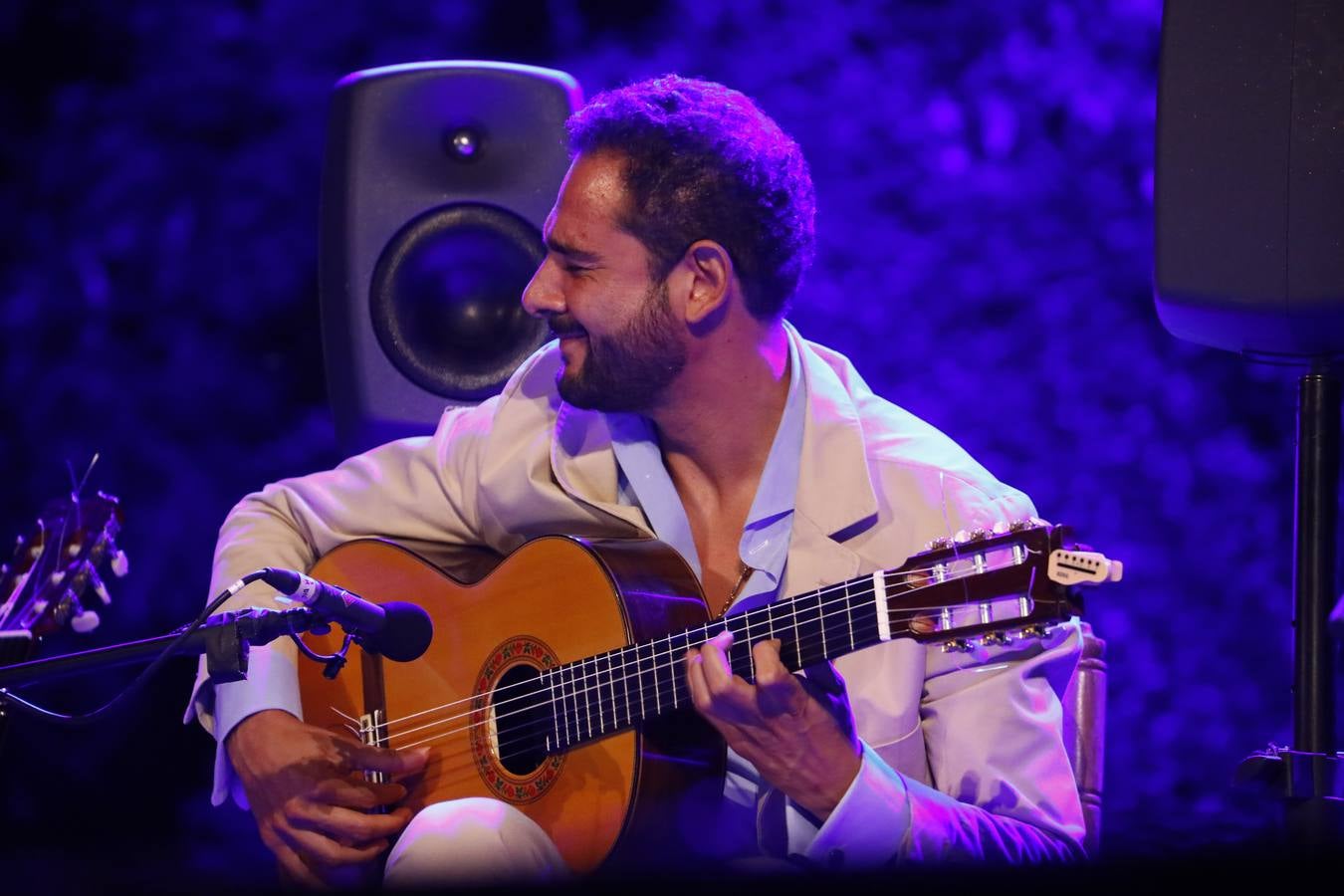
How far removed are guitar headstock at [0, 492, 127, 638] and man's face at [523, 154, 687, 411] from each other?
2.69ft

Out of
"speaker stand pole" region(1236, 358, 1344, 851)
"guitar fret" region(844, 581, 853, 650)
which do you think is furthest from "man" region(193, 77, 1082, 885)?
"speaker stand pole" region(1236, 358, 1344, 851)

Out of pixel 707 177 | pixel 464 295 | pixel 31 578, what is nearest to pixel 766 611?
pixel 707 177

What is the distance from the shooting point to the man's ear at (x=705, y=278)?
227cm

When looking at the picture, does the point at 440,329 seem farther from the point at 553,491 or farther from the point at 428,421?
the point at 553,491

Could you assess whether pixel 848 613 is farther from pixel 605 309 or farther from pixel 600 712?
pixel 605 309

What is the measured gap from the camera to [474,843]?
1.83 metres

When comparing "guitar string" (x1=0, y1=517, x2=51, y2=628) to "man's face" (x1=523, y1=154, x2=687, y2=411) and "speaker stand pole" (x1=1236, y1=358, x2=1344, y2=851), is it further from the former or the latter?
"speaker stand pole" (x1=1236, y1=358, x2=1344, y2=851)

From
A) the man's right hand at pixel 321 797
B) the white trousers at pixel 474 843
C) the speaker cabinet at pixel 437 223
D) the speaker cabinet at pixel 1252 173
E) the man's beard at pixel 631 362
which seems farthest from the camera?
the speaker cabinet at pixel 437 223

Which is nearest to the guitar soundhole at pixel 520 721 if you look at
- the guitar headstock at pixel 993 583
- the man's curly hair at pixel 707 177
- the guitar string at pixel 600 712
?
the guitar string at pixel 600 712

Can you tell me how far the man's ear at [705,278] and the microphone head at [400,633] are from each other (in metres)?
0.80

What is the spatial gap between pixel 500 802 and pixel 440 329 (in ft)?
3.33

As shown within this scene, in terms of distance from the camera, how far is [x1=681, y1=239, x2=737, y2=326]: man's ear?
7.43ft

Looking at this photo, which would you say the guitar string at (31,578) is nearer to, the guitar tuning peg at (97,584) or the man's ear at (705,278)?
the guitar tuning peg at (97,584)

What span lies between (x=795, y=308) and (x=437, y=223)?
3.03ft
